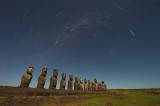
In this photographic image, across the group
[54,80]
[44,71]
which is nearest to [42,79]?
[44,71]

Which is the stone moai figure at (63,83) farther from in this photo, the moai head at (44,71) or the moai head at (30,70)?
the moai head at (30,70)

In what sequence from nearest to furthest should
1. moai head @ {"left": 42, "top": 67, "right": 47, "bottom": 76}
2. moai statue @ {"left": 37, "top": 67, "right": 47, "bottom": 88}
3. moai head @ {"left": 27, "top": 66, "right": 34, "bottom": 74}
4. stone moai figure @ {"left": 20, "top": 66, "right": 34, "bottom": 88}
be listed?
stone moai figure @ {"left": 20, "top": 66, "right": 34, "bottom": 88}, moai head @ {"left": 27, "top": 66, "right": 34, "bottom": 74}, moai statue @ {"left": 37, "top": 67, "right": 47, "bottom": 88}, moai head @ {"left": 42, "top": 67, "right": 47, "bottom": 76}

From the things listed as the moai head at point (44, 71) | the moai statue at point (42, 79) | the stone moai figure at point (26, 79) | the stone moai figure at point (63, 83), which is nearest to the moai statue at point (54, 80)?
the moai statue at point (42, 79)

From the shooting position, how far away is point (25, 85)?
32.7 feet

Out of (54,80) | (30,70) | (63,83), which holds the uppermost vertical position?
(30,70)

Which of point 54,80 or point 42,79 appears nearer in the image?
point 42,79

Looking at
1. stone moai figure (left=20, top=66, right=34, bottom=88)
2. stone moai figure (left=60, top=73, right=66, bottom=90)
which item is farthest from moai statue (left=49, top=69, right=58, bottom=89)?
stone moai figure (left=20, top=66, right=34, bottom=88)

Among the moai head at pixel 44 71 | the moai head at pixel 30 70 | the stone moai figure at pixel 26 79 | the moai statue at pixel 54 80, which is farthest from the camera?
the moai statue at pixel 54 80

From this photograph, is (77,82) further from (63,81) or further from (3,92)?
(3,92)

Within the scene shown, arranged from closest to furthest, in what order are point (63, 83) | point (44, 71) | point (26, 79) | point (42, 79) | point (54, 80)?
1. point (26, 79)
2. point (42, 79)
3. point (44, 71)
4. point (54, 80)
5. point (63, 83)

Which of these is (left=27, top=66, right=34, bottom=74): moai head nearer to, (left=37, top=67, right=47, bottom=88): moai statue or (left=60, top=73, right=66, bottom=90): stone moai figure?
(left=37, top=67, right=47, bottom=88): moai statue

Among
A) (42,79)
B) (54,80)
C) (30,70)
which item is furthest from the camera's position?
(54,80)

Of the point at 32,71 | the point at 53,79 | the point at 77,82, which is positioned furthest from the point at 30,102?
the point at 77,82

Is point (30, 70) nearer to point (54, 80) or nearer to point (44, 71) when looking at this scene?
point (44, 71)
